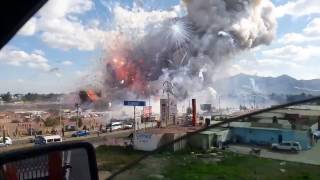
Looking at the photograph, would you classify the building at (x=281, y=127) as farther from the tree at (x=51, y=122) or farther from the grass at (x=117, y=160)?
the tree at (x=51, y=122)

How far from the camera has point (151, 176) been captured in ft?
1.75

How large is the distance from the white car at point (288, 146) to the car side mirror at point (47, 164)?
0.25m

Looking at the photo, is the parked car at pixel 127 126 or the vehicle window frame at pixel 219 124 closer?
the vehicle window frame at pixel 219 124

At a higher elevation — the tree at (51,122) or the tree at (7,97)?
the tree at (7,97)

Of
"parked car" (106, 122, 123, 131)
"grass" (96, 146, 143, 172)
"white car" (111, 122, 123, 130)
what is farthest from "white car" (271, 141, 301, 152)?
"white car" (111, 122, 123, 130)

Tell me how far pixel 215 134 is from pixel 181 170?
0.06m

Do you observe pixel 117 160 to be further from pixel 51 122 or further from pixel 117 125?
pixel 51 122

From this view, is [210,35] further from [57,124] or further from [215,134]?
[215,134]

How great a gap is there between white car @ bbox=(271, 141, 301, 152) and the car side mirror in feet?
0.82

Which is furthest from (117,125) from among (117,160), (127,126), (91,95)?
(117,160)

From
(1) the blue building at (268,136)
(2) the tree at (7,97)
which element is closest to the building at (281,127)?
(1) the blue building at (268,136)

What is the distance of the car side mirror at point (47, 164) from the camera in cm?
55

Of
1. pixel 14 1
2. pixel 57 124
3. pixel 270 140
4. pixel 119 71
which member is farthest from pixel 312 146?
pixel 119 71

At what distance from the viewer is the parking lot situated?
49 centimetres
